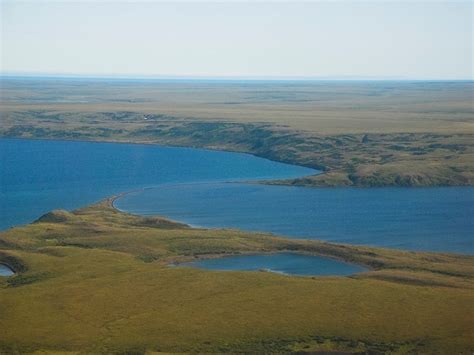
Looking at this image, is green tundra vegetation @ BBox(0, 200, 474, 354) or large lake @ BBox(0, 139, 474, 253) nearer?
green tundra vegetation @ BBox(0, 200, 474, 354)

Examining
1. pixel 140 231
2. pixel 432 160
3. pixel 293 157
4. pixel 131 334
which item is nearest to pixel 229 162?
pixel 293 157

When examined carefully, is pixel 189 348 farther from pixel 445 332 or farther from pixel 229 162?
pixel 229 162

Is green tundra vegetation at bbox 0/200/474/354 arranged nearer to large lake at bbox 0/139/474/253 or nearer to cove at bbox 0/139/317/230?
large lake at bbox 0/139/474/253

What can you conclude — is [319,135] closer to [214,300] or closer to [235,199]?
[235,199]

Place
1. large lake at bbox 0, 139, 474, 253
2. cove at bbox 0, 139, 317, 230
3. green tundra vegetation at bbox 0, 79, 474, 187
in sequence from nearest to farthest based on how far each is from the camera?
large lake at bbox 0, 139, 474, 253 → cove at bbox 0, 139, 317, 230 → green tundra vegetation at bbox 0, 79, 474, 187

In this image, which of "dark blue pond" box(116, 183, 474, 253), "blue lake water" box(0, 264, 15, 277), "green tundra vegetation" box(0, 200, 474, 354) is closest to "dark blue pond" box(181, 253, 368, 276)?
"green tundra vegetation" box(0, 200, 474, 354)

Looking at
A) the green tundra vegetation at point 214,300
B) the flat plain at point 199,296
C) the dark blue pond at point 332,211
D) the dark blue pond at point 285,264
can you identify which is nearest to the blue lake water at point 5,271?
the green tundra vegetation at point 214,300

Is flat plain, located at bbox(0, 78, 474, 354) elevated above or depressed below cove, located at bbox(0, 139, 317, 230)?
above

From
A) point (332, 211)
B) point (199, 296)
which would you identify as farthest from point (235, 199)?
point (199, 296)
